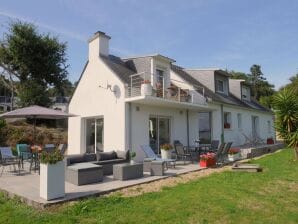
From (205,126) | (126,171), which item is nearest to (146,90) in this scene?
(126,171)

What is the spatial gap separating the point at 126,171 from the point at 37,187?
9.76ft

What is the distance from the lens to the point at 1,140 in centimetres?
2227

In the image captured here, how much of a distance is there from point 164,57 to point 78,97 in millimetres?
5970

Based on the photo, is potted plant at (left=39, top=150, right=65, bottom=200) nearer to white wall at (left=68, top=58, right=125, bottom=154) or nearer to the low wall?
white wall at (left=68, top=58, right=125, bottom=154)

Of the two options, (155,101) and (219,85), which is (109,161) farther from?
(219,85)

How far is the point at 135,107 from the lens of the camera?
1545 cm

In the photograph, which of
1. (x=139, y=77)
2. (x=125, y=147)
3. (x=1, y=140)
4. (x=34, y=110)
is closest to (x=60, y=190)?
(x=34, y=110)

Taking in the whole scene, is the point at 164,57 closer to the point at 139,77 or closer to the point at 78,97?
the point at 139,77

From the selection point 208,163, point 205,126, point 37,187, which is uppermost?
point 205,126

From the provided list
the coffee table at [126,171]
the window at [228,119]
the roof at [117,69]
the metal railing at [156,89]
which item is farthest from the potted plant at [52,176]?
the window at [228,119]

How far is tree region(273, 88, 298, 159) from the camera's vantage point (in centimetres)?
1560

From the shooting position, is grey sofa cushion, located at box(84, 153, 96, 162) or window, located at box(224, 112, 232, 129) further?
window, located at box(224, 112, 232, 129)

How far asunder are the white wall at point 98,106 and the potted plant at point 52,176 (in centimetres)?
733

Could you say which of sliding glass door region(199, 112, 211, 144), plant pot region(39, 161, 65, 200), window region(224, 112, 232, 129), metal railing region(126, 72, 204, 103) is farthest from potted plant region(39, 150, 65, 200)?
window region(224, 112, 232, 129)
